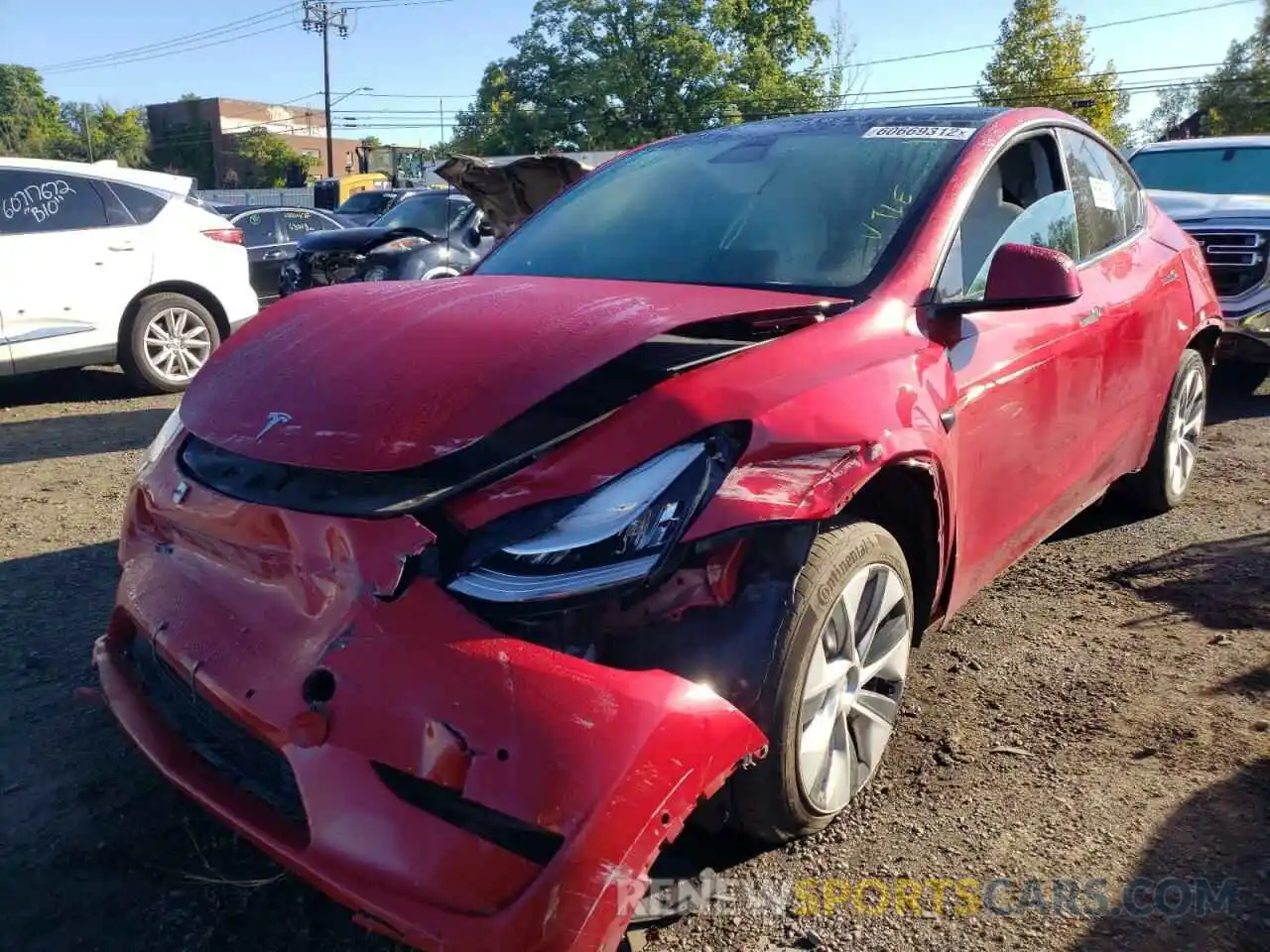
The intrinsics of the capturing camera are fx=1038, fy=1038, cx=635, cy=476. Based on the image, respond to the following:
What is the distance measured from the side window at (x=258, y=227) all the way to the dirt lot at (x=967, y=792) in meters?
9.09

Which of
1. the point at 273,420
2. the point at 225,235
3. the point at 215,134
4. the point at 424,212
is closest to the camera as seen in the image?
the point at 273,420

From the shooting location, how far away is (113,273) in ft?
23.7

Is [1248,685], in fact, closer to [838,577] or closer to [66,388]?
[838,577]

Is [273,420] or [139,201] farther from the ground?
[139,201]

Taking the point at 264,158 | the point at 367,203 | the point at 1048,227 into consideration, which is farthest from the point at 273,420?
the point at 264,158

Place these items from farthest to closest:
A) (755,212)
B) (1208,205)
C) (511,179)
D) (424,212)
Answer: (424,212) < (1208,205) < (511,179) < (755,212)

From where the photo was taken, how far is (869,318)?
249cm

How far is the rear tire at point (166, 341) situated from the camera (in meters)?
7.38

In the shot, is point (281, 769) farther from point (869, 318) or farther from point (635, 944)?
point (869, 318)

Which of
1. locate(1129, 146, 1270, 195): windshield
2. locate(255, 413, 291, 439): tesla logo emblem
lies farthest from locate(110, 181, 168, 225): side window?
locate(1129, 146, 1270, 195): windshield

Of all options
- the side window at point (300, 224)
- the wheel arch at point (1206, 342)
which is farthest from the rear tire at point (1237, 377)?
the side window at point (300, 224)

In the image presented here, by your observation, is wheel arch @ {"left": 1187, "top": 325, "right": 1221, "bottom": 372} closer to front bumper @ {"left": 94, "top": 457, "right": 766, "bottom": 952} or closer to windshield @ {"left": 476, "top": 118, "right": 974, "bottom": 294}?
windshield @ {"left": 476, "top": 118, "right": 974, "bottom": 294}

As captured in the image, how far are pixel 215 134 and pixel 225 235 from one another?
249 ft

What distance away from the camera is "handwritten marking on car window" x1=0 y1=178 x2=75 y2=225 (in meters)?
6.80
